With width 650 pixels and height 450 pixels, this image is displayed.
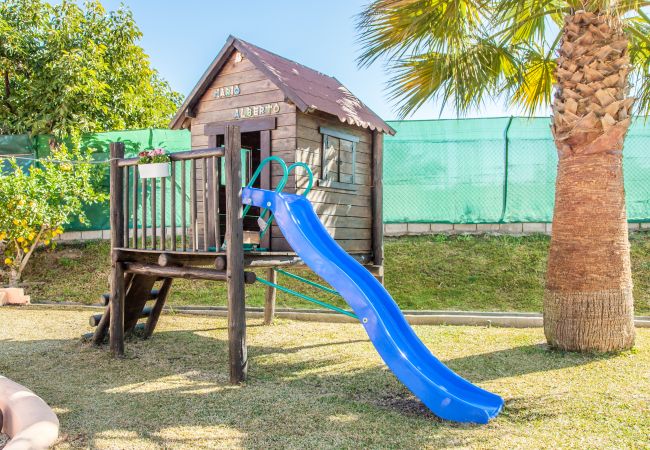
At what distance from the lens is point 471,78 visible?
6.46m

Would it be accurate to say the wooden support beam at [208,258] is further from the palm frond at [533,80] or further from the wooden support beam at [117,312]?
the palm frond at [533,80]

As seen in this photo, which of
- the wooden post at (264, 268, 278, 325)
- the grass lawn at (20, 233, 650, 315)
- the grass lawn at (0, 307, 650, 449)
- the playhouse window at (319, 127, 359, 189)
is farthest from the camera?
the grass lawn at (20, 233, 650, 315)

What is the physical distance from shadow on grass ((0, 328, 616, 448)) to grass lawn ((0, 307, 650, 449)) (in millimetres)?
16

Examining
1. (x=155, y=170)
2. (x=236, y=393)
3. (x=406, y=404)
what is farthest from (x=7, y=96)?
(x=406, y=404)

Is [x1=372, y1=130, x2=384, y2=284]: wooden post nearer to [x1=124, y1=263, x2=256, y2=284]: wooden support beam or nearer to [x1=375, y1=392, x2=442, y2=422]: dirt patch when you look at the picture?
[x1=124, y1=263, x2=256, y2=284]: wooden support beam

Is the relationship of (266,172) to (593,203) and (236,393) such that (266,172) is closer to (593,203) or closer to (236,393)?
(236,393)

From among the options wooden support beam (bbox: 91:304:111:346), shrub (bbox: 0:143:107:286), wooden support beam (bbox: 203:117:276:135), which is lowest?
wooden support beam (bbox: 91:304:111:346)

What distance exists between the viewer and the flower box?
5.53 metres

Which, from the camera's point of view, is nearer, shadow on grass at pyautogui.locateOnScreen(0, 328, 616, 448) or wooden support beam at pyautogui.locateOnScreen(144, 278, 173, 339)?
shadow on grass at pyautogui.locateOnScreen(0, 328, 616, 448)

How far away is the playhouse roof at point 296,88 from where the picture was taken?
5902 millimetres

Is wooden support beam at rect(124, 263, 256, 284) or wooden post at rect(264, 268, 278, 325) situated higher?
wooden support beam at rect(124, 263, 256, 284)

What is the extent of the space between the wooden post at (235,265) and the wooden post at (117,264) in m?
1.60

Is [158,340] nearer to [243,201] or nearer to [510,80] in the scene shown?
[243,201]

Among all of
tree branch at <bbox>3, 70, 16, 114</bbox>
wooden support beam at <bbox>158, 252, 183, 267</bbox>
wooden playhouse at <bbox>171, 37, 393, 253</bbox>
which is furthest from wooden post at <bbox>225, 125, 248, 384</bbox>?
tree branch at <bbox>3, 70, 16, 114</bbox>
